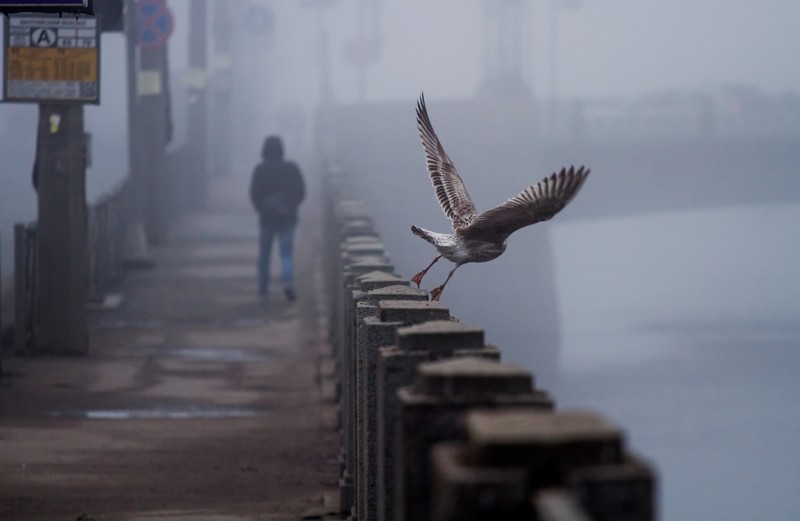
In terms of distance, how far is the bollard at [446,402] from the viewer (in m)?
4.23

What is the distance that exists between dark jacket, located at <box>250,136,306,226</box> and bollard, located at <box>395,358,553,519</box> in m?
15.2

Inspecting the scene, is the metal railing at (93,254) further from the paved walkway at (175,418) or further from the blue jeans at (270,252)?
the blue jeans at (270,252)

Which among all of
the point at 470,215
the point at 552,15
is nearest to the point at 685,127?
the point at 552,15

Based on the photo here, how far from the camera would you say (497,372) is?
14.0 ft

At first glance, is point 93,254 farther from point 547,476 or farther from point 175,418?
point 547,476

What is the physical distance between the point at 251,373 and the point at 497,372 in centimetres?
941

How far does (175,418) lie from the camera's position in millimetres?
11258

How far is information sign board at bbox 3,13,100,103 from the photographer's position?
43.2 ft

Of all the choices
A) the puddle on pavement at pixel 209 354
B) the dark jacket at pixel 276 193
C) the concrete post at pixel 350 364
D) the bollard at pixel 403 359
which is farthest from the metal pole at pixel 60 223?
the bollard at pixel 403 359

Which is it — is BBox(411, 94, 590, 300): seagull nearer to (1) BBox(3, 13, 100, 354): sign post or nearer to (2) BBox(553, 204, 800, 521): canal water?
(1) BBox(3, 13, 100, 354): sign post

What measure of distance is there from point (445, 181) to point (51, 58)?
196 inches

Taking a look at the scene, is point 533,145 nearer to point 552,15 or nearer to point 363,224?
point 552,15

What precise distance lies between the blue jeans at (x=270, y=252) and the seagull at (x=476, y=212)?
940 cm

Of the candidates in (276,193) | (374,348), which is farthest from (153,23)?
(374,348)
